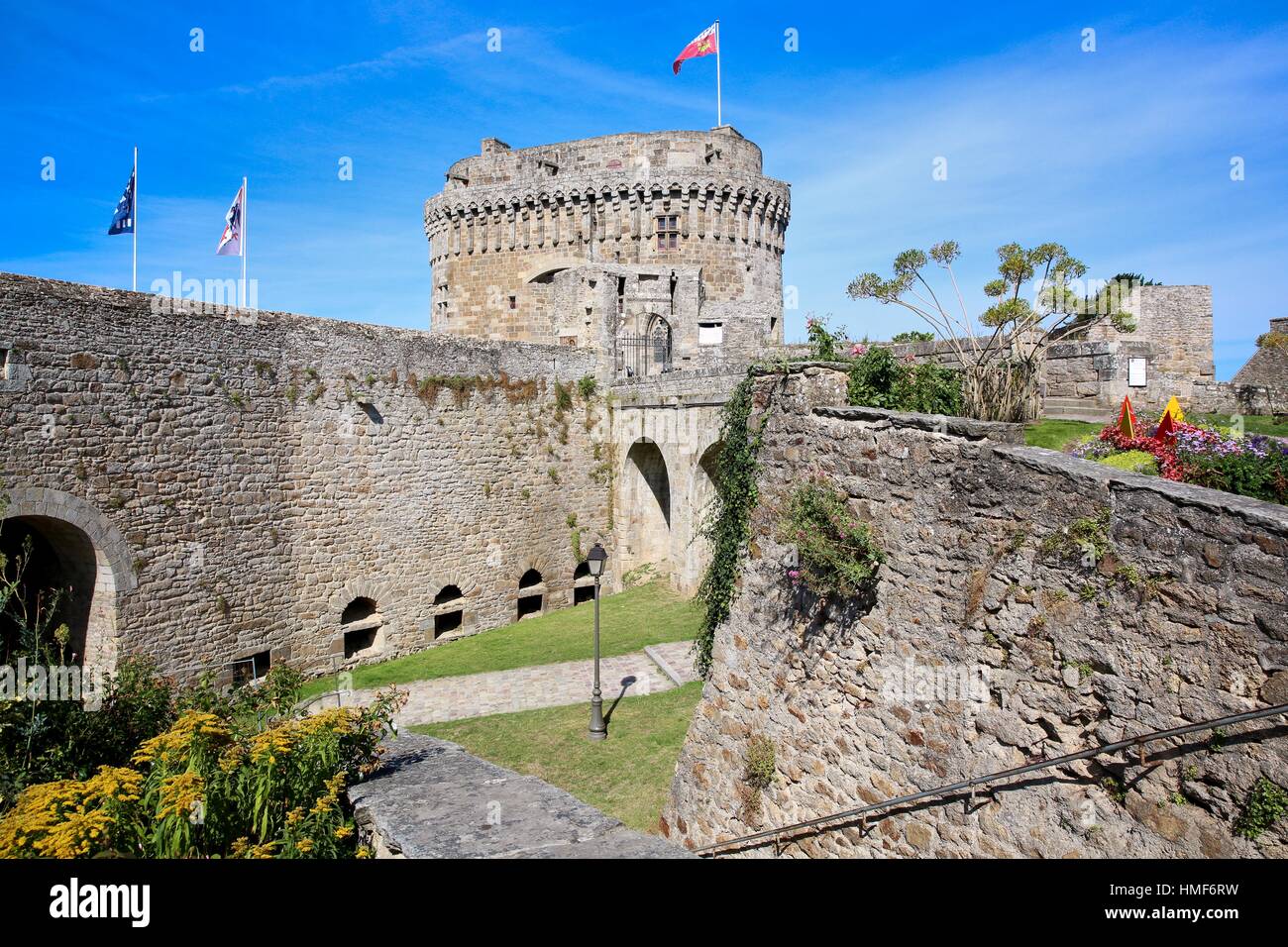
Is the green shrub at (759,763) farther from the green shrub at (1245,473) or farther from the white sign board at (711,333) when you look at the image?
the white sign board at (711,333)

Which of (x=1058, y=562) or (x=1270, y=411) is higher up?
(x=1270, y=411)

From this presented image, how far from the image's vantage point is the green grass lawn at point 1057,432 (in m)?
8.33

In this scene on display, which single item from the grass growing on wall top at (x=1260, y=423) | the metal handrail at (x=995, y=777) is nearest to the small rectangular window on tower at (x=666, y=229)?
the grass growing on wall top at (x=1260, y=423)

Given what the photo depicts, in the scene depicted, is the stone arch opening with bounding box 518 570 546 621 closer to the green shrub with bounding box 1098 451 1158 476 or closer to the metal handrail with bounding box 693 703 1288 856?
the metal handrail with bounding box 693 703 1288 856

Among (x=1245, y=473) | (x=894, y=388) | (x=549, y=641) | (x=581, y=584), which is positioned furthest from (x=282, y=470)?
(x=1245, y=473)

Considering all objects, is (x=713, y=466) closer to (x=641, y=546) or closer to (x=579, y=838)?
(x=641, y=546)

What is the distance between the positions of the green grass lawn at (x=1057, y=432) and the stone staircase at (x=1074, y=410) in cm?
26

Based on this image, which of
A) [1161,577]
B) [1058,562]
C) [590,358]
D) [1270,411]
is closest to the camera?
[1161,577]

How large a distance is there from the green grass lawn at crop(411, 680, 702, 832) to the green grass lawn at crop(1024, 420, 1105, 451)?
5893mm

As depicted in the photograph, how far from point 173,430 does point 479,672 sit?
7.20 m

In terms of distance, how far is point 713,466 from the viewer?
19.6 metres

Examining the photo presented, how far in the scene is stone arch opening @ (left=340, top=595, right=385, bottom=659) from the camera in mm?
17016

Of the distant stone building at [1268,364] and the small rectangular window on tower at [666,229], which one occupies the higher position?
the small rectangular window on tower at [666,229]
